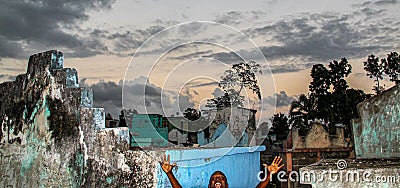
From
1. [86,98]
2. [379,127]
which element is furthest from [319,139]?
[379,127]

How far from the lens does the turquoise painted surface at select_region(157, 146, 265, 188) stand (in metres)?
4.98

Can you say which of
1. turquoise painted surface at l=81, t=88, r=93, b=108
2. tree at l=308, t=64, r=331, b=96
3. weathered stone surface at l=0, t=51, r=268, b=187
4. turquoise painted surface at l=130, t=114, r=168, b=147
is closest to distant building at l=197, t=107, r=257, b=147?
turquoise painted surface at l=130, t=114, r=168, b=147

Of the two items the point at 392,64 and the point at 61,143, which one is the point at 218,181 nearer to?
the point at 61,143

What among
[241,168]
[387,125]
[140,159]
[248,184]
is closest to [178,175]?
[140,159]

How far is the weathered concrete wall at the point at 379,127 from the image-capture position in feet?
10.1

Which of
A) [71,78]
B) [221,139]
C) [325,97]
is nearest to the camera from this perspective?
[71,78]

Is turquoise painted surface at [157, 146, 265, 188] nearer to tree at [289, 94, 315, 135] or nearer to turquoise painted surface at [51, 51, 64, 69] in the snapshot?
turquoise painted surface at [51, 51, 64, 69]

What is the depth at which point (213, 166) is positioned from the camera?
20.6ft

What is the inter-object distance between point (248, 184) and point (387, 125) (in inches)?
229

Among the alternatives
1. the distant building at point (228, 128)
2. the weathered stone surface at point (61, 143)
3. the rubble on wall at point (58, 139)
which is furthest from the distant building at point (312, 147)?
the rubble on wall at point (58, 139)

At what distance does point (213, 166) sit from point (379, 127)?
3.47 meters

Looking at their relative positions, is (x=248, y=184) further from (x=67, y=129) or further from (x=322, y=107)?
(x=322, y=107)

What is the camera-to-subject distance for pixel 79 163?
488 centimetres

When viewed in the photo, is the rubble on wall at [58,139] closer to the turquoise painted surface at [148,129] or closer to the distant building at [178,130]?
the turquoise painted surface at [148,129]
